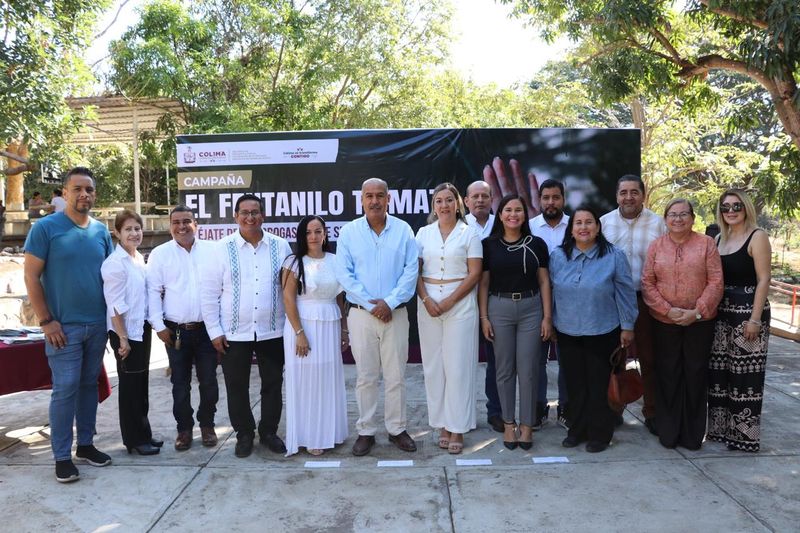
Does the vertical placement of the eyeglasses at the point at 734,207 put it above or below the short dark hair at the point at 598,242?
above

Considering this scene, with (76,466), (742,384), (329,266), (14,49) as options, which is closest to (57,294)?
(76,466)

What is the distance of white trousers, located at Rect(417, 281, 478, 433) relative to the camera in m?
4.34

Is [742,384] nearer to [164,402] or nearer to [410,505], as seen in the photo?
[410,505]

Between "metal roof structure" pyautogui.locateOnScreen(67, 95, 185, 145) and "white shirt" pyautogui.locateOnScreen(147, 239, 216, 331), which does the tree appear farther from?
"metal roof structure" pyautogui.locateOnScreen(67, 95, 185, 145)

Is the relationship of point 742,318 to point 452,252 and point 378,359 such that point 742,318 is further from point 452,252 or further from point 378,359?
point 378,359

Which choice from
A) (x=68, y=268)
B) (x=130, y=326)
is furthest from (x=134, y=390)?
(x=68, y=268)

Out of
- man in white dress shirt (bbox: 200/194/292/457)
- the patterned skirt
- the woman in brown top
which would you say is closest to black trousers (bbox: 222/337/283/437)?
man in white dress shirt (bbox: 200/194/292/457)

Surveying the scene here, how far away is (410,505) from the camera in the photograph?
3582 millimetres

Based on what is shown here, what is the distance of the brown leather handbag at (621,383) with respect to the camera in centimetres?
430

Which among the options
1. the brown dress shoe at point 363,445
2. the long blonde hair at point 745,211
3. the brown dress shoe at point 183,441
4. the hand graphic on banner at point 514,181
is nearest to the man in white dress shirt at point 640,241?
the long blonde hair at point 745,211

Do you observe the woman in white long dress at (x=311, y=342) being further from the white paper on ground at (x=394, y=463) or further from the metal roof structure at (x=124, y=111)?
the metal roof structure at (x=124, y=111)

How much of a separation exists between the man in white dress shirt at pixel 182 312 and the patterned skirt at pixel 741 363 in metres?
3.51

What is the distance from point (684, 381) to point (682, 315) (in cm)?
52

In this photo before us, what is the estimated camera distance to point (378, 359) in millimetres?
4398
